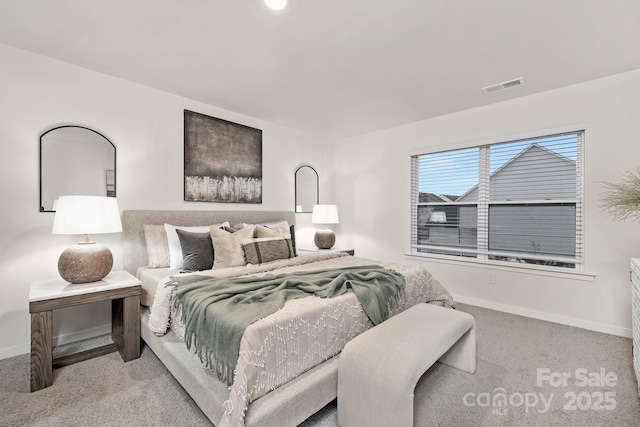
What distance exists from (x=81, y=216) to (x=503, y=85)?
4063 millimetres

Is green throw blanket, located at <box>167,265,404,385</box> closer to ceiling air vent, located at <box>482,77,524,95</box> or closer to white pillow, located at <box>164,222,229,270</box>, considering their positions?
white pillow, located at <box>164,222,229,270</box>

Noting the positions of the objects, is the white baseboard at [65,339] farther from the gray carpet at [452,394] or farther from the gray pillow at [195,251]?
the gray pillow at [195,251]

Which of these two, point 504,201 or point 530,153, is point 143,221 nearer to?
point 504,201

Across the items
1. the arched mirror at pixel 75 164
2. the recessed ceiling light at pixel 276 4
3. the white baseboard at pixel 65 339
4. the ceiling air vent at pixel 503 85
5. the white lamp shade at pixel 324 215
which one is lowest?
the white baseboard at pixel 65 339

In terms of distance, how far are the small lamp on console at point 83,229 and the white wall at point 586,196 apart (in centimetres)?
358

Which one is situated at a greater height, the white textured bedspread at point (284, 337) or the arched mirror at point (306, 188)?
the arched mirror at point (306, 188)

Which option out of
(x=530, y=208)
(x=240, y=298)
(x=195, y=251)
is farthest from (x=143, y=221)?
(x=530, y=208)

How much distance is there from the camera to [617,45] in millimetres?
2318

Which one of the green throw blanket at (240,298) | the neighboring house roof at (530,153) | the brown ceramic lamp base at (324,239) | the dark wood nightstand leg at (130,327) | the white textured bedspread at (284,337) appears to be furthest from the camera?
the brown ceramic lamp base at (324,239)

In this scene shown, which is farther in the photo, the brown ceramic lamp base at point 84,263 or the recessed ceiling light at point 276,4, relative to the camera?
the brown ceramic lamp base at point 84,263

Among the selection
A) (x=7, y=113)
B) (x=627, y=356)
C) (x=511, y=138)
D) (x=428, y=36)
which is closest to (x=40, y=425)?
(x=7, y=113)

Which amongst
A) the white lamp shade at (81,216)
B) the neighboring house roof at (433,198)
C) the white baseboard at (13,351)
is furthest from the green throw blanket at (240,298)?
the neighboring house roof at (433,198)

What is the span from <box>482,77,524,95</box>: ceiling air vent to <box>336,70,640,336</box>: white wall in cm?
43

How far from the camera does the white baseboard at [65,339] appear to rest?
234 centimetres
